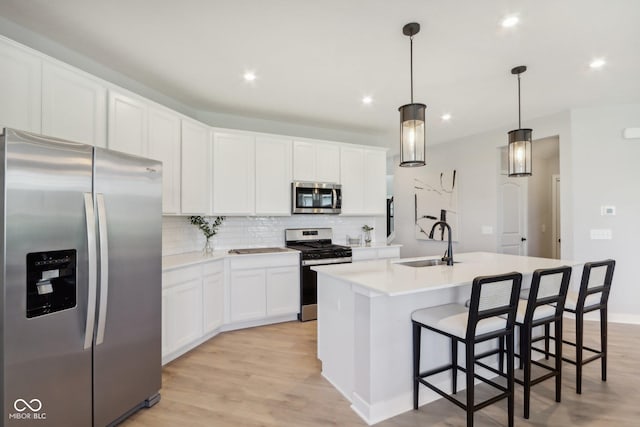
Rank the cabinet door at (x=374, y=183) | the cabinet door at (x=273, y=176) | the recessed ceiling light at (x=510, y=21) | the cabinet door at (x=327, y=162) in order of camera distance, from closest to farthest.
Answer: the recessed ceiling light at (x=510, y=21) → the cabinet door at (x=273, y=176) → the cabinet door at (x=327, y=162) → the cabinet door at (x=374, y=183)

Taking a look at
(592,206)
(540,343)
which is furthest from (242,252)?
(592,206)

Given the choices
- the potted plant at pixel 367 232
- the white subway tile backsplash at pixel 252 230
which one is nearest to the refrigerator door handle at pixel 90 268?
the white subway tile backsplash at pixel 252 230

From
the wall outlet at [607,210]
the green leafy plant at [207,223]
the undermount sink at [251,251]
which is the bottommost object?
the undermount sink at [251,251]

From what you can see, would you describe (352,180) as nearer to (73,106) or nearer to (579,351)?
(579,351)

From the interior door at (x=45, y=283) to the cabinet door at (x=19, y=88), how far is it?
603mm

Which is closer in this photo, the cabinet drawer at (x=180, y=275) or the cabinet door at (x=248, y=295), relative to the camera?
the cabinet drawer at (x=180, y=275)

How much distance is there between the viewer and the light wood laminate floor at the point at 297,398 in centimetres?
210

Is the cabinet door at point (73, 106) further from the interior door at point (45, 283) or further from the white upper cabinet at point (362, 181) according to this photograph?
the white upper cabinet at point (362, 181)

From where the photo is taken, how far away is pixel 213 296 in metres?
3.46

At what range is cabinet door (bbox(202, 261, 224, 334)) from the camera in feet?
11.0

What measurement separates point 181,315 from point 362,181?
3.09m

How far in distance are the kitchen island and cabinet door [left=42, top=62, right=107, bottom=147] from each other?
6.84 ft

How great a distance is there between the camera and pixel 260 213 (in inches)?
164

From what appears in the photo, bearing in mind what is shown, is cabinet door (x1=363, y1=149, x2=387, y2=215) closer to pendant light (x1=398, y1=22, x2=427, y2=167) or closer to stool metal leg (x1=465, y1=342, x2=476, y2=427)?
pendant light (x1=398, y1=22, x2=427, y2=167)
